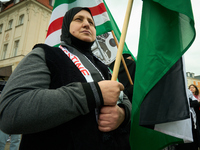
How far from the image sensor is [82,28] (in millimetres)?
1318

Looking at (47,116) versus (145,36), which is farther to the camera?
(145,36)

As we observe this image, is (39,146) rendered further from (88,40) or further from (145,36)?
(145,36)

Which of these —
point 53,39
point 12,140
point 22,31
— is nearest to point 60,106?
point 53,39

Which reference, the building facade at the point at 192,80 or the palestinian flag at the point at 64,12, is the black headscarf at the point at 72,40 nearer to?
the palestinian flag at the point at 64,12

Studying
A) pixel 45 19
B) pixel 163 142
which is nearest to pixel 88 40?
Answer: pixel 163 142

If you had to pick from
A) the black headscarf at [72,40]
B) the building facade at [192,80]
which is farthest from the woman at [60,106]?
the building facade at [192,80]

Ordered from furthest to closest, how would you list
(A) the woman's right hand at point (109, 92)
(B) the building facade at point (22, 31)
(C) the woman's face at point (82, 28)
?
(B) the building facade at point (22, 31) → (C) the woman's face at point (82, 28) → (A) the woman's right hand at point (109, 92)

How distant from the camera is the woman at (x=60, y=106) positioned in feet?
2.41

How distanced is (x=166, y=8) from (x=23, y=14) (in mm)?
15520

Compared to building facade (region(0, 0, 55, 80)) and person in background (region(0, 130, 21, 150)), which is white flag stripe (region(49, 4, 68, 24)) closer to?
person in background (region(0, 130, 21, 150))

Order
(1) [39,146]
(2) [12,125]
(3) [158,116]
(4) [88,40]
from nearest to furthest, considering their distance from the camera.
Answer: (2) [12,125], (1) [39,146], (3) [158,116], (4) [88,40]

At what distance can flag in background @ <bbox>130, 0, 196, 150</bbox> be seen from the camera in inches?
40.8

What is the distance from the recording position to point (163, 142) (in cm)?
113

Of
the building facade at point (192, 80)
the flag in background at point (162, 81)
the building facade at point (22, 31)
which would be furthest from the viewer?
the building facade at point (192, 80)
